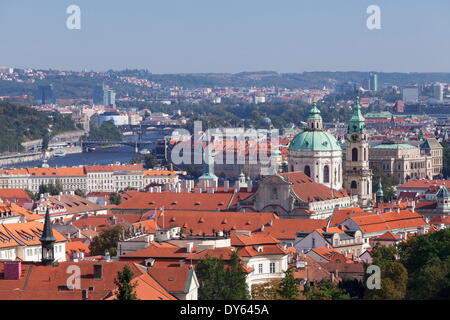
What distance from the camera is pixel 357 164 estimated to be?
162ft

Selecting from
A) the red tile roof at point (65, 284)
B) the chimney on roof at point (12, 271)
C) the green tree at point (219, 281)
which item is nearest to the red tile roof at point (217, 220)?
the green tree at point (219, 281)

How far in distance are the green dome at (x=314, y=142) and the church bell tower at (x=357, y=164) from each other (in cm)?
101

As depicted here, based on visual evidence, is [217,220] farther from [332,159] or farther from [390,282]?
[390,282]

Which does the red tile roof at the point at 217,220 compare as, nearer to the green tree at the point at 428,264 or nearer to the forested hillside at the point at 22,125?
the green tree at the point at 428,264

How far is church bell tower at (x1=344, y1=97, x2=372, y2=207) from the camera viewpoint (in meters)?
49.1

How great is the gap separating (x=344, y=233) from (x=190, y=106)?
164012 millimetres

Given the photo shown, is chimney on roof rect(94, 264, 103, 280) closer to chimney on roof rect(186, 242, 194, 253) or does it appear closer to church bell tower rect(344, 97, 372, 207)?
chimney on roof rect(186, 242, 194, 253)

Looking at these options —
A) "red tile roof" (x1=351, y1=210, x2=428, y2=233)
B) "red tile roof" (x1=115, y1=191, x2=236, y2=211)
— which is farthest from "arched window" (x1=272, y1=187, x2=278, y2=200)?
"red tile roof" (x1=351, y1=210, x2=428, y2=233)

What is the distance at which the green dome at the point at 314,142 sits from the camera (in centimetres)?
4847
